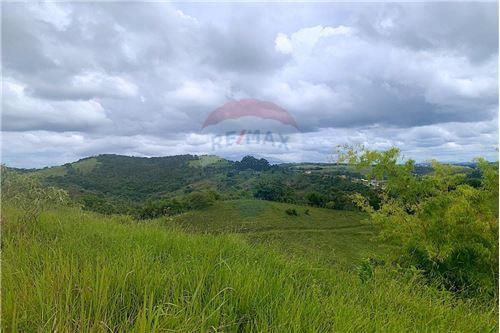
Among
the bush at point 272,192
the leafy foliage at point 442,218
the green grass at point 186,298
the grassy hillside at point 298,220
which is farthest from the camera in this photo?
the bush at point 272,192

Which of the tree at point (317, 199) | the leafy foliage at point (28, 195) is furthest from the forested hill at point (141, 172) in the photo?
the leafy foliage at point (28, 195)

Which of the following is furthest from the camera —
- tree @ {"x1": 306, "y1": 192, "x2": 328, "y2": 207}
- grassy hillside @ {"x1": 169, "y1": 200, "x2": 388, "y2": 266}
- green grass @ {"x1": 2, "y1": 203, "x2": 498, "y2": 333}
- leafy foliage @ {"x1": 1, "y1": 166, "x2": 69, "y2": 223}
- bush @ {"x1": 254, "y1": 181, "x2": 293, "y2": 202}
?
bush @ {"x1": 254, "y1": 181, "x2": 293, "y2": 202}

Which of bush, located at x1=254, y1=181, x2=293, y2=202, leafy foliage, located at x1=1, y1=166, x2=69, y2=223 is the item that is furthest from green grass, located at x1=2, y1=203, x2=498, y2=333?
bush, located at x1=254, y1=181, x2=293, y2=202

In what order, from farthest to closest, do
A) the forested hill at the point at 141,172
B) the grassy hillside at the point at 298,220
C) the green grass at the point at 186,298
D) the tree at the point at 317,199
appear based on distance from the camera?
the forested hill at the point at 141,172 → the tree at the point at 317,199 → the grassy hillside at the point at 298,220 → the green grass at the point at 186,298

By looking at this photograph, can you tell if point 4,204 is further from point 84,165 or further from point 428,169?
point 84,165

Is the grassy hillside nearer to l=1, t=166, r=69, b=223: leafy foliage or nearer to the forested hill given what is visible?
the forested hill

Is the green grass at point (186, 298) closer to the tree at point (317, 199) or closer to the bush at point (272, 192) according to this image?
the tree at point (317, 199)

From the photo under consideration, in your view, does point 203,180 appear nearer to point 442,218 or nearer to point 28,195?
point 442,218

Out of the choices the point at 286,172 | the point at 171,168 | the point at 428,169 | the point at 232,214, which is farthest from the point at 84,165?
the point at 428,169

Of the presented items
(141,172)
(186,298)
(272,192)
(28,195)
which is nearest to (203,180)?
(272,192)
